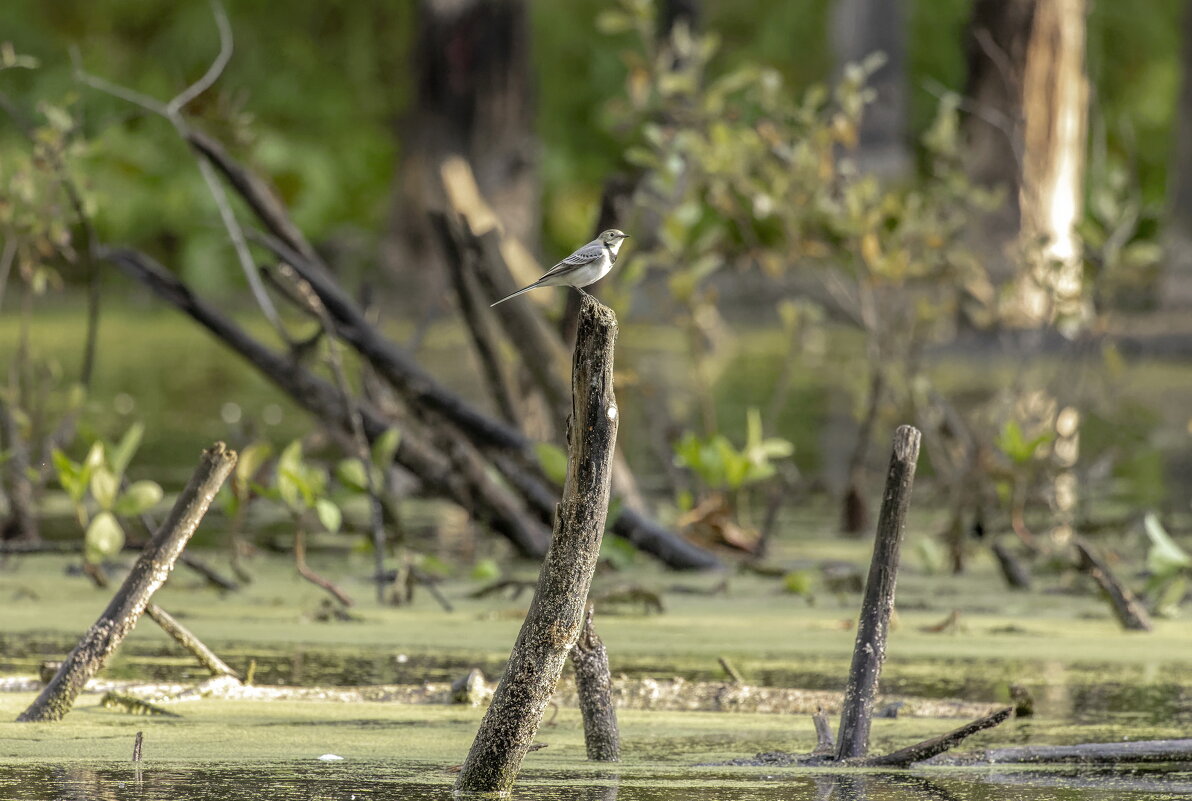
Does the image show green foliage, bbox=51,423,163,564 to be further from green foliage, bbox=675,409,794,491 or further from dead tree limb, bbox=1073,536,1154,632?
dead tree limb, bbox=1073,536,1154,632

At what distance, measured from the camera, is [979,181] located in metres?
13.7

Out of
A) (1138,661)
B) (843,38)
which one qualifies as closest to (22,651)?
(1138,661)

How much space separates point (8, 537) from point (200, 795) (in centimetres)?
272

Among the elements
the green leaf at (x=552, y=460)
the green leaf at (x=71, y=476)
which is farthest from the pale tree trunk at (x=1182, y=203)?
the green leaf at (x=71, y=476)

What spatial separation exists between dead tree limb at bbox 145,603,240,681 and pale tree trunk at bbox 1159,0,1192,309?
1147cm

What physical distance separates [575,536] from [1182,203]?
12.5m

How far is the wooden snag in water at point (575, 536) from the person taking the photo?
2.56 m

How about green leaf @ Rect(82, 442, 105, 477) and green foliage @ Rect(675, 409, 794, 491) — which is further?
green foliage @ Rect(675, 409, 794, 491)

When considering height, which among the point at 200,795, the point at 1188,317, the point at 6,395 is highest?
the point at 1188,317

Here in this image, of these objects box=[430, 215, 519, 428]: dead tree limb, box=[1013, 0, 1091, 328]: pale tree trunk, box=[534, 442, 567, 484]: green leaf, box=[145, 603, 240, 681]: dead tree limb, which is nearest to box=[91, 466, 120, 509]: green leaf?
box=[145, 603, 240, 681]: dead tree limb

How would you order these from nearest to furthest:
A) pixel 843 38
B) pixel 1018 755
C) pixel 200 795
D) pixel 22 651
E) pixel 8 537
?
pixel 200 795, pixel 1018 755, pixel 22 651, pixel 8 537, pixel 843 38

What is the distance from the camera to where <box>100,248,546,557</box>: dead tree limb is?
484 centimetres

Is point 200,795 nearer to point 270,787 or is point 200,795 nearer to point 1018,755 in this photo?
point 270,787

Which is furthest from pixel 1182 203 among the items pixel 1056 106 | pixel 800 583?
pixel 800 583
